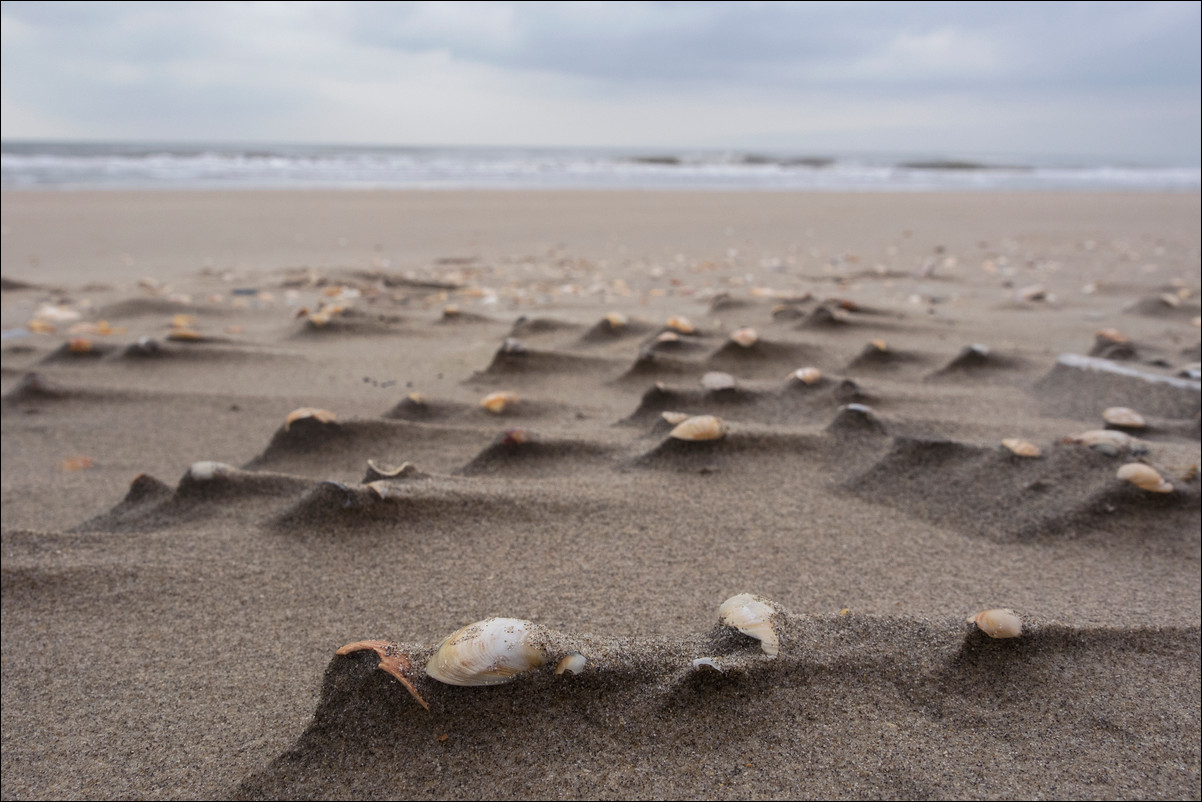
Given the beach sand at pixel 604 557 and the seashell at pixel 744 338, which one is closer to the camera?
the beach sand at pixel 604 557

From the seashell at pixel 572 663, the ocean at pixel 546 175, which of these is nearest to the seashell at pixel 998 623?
the seashell at pixel 572 663

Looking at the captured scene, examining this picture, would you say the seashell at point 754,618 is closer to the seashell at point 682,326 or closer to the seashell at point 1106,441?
the seashell at point 1106,441

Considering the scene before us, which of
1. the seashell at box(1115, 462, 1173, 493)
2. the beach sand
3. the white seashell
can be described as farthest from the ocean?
the seashell at box(1115, 462, 1173, 493)

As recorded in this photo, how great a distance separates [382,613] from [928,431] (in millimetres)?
1322

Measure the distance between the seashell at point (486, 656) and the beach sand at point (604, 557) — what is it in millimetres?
25

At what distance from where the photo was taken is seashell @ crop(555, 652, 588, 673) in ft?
3.01

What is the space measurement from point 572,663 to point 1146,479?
3.87ft

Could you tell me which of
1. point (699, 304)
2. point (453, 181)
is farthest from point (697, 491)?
point (453, 181)

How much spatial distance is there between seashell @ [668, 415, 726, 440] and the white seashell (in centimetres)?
95

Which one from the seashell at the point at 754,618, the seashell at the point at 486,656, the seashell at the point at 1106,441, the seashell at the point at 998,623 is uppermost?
the seashell at the point at 1106,441

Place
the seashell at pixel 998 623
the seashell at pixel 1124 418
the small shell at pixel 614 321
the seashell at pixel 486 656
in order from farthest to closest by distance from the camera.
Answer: the small shell at pixel 614 321, the seashell at pixel 1124 418, the seashell at pixel 998 623, the seashell at pixel 486 656

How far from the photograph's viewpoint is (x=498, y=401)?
7.01ft

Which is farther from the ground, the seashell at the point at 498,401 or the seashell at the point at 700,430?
the seashell at the point at 700,430

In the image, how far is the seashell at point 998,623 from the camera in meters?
1.03
